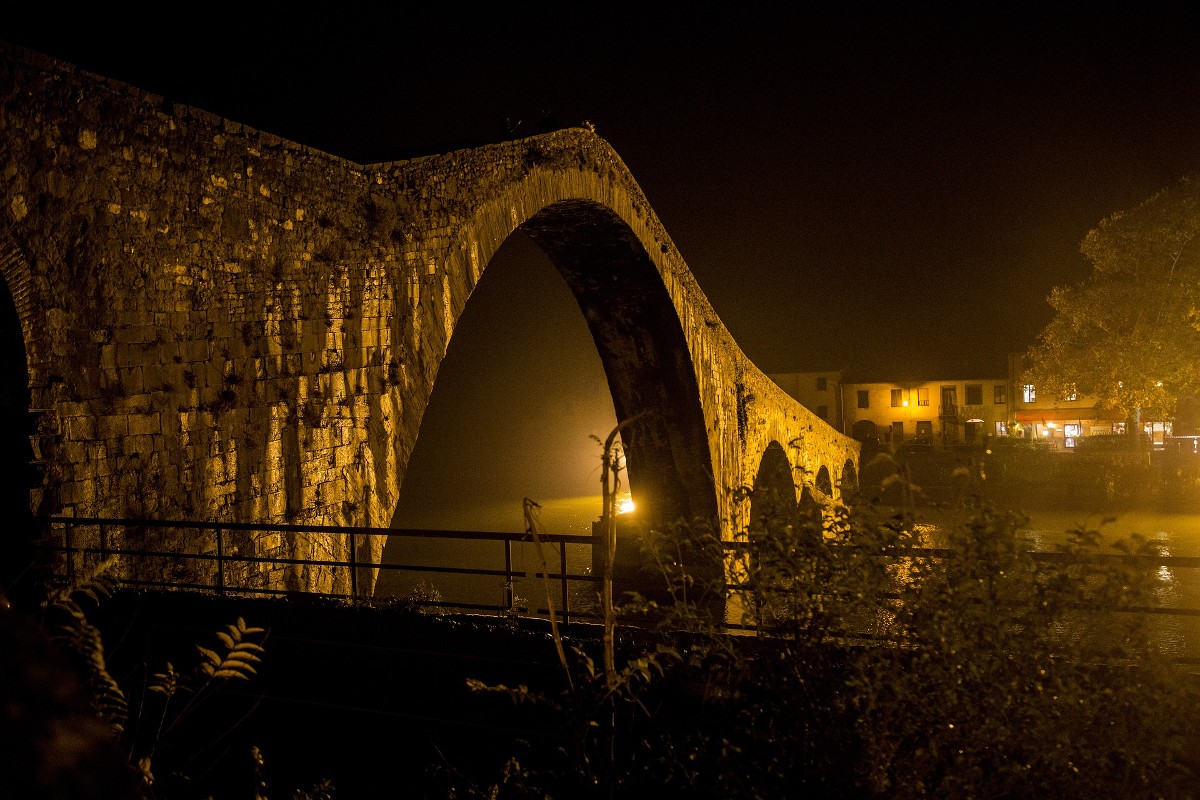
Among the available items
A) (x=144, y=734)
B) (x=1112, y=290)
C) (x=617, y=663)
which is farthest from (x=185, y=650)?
(x=1112, y=290)

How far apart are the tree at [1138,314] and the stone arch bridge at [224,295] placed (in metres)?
22.2

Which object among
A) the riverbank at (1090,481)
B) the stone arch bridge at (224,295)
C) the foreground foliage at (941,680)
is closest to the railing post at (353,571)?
the stone arch bridge at (224,295)

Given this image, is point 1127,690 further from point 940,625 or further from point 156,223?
point 156,223

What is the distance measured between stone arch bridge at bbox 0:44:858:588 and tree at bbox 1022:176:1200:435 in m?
22.2

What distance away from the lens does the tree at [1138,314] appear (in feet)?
78.2

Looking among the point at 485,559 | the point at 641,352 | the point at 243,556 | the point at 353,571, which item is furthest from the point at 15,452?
the point at 485,559

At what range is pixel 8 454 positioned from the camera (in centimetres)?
499

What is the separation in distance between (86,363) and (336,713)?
256 centimetres

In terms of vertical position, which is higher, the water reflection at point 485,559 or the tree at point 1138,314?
the tree at point 1138,314

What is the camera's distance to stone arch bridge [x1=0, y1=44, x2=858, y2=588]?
488 cm

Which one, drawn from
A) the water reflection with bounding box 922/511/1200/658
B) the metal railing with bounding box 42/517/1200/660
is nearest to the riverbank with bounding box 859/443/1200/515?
the water reflection with bounding box 922/511/1200/658

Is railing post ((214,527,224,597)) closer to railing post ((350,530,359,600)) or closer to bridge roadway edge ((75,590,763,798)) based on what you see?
bridge roadway edge ((75,590,763,798))

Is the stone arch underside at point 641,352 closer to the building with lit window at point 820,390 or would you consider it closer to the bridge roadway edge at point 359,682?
the bridge roadway edge at point 359,682

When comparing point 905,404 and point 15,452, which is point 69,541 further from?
point 905,404
